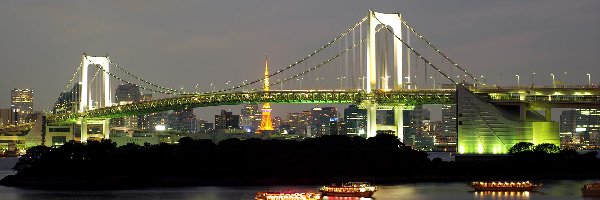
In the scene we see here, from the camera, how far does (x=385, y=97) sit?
10138 centimetres

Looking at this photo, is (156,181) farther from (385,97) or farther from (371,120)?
(371,120)

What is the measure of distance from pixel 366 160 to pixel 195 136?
224ft

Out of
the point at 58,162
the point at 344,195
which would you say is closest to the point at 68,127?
the point at 58,162

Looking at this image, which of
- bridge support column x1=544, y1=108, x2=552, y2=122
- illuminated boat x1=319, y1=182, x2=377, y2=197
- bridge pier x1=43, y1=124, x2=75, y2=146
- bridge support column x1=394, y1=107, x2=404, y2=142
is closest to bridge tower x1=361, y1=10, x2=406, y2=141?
bridge support column x1=394, y1=107, x2=404, y2=142

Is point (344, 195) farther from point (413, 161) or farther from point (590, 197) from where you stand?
point (413, 161)

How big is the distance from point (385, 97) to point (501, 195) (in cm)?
2336

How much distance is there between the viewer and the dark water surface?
76.6m

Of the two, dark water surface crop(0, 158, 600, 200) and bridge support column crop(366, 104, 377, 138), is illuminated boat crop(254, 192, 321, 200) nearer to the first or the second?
dark water surface crop(0, 158, 600, 200)

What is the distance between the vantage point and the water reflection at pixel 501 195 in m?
77.0

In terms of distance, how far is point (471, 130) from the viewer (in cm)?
9625

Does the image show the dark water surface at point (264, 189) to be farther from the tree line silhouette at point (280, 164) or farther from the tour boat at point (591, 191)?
the tree line silhouette at point (280, 164)

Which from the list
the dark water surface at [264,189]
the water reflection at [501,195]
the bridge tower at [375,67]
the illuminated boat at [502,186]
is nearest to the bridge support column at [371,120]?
the bridge tower at [375,67]

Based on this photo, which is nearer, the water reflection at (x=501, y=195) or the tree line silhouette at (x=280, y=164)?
the water reflection at (x=501, y=195)

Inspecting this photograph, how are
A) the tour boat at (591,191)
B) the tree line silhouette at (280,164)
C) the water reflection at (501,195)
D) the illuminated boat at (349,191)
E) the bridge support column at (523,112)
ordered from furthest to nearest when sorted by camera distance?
the bridge support column at (523,112) < the tree line silhouette at (280,164) < the water reflection at (501,195) < the illuminated boat at (349,191) < the tour boat at (591,191)
